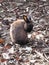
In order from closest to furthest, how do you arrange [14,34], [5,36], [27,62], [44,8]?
[27,62], [14,34], [5,36], [44,8]

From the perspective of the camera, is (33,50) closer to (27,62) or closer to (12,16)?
(27,62)

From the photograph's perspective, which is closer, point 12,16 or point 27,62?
point 27,62

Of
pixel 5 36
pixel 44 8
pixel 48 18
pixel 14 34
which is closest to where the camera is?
pixel 14 34

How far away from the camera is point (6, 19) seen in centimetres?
834

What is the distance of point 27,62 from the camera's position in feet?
20.3

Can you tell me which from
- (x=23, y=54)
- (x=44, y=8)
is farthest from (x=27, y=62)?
(x=44, y=8)

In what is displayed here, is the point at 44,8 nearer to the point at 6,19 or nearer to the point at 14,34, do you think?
the point at 6,19

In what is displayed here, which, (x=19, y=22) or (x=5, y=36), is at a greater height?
(x=19, y=22)

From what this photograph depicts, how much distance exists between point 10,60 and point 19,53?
0.33 metres

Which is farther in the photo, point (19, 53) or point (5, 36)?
point (5, 36)

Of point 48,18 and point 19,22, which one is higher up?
point 19,22

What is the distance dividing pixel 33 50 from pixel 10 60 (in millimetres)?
581

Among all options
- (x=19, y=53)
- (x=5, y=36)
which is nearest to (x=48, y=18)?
(x=5, y=36)

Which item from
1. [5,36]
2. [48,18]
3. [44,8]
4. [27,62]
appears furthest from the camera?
[44,8]
